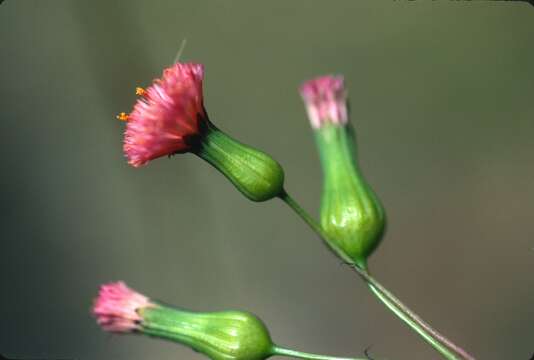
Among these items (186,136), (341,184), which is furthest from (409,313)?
(186,136)

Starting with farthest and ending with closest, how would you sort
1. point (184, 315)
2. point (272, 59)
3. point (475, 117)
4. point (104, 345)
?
point (272, 59)
point (475, 117)
point (104, 345)
point (184, 315)

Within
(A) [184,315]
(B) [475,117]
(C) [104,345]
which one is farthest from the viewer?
(B) [475,117]

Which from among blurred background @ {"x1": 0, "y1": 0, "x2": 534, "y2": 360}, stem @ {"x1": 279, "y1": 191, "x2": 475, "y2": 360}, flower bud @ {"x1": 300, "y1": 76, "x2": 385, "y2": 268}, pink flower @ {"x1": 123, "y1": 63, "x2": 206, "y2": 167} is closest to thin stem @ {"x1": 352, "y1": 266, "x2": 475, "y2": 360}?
stem @ {"x1": 279, "y1": 191, "x2": 475, "y2": 360}

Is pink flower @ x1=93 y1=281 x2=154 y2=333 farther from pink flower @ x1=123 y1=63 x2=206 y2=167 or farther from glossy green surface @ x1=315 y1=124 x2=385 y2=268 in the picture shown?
glossy green surface @ x1=315 y1=124 x2=385 y2=268

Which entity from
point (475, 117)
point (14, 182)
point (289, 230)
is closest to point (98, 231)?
point (14, 182)

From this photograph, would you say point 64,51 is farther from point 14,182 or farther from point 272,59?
point 272,59

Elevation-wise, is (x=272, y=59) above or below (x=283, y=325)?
above

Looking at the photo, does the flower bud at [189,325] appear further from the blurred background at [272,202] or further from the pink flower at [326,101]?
the blurred background at [272,202]

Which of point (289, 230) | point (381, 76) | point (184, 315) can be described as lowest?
point (184, 315)
